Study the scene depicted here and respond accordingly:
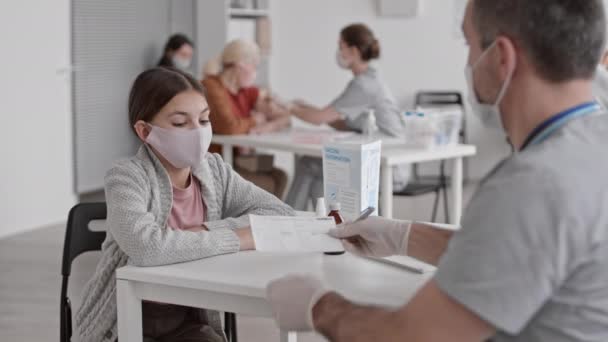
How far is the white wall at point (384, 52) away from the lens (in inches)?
303

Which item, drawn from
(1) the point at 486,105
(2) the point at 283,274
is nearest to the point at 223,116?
(2) the point at 283,274

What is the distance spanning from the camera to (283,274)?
1.94 meters

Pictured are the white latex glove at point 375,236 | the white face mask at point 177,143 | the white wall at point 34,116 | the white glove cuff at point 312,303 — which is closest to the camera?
the white glove cuff at point 312,303

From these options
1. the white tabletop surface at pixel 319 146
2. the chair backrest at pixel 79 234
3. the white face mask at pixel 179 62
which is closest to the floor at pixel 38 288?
the chair backrest at pixel 79 234

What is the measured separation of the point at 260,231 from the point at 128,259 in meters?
0.31

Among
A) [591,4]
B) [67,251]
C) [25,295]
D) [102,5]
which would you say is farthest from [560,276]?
[102,5]

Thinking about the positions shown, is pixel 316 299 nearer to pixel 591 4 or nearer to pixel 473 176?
pixel 591 4

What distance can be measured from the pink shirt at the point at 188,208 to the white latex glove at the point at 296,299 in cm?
74

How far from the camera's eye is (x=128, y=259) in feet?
6.93

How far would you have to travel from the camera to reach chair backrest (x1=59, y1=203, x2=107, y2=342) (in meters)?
2.45

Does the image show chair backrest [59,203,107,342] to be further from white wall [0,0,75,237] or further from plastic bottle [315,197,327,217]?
white wall [0,0,75,237]

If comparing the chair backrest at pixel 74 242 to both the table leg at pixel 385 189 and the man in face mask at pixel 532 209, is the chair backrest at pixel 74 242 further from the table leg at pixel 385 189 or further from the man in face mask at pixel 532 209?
the table leg at pixel 385 189

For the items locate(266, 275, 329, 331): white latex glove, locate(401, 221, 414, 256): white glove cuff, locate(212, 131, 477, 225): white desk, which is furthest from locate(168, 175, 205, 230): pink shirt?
locate(212, 131, 477, 225): white desk

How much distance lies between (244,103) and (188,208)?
315 centimetres
